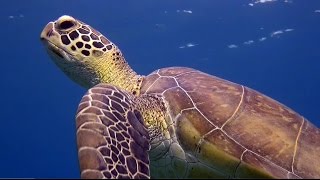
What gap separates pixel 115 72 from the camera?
12.3ft

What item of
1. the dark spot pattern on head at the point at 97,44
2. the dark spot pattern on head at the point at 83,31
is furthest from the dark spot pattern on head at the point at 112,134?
the dark spot pattern on head at the point at 83,31

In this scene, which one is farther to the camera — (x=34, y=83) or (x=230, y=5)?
(x=34, y=83)

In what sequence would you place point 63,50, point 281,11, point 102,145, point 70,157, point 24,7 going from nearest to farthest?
point 102,145, point 63,50, point 24,7, point 281,11, point 70,157

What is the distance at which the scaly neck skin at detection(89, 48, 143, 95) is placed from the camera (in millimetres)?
3664

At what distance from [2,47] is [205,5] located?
1125 centimetres

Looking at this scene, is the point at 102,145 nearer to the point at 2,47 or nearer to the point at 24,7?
the point at 24,7

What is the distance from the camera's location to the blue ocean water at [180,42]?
15.8 m

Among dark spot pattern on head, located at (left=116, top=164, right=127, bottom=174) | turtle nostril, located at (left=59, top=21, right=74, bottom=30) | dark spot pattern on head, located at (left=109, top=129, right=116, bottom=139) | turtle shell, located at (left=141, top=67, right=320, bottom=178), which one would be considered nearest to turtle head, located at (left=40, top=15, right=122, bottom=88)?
turtle nostril, located at (left=59, top=21, right=74, bottom=30)

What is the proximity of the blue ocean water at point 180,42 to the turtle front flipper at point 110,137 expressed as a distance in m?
13.3

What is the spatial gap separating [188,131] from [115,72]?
1.30 m

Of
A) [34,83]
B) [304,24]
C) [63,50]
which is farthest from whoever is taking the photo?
[34,83]

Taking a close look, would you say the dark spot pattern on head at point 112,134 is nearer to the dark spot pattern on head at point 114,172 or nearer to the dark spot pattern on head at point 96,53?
the dark spot pattern on head at point 114,172

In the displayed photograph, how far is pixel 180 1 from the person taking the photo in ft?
49.8

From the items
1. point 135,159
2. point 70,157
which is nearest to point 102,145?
point 135,159
